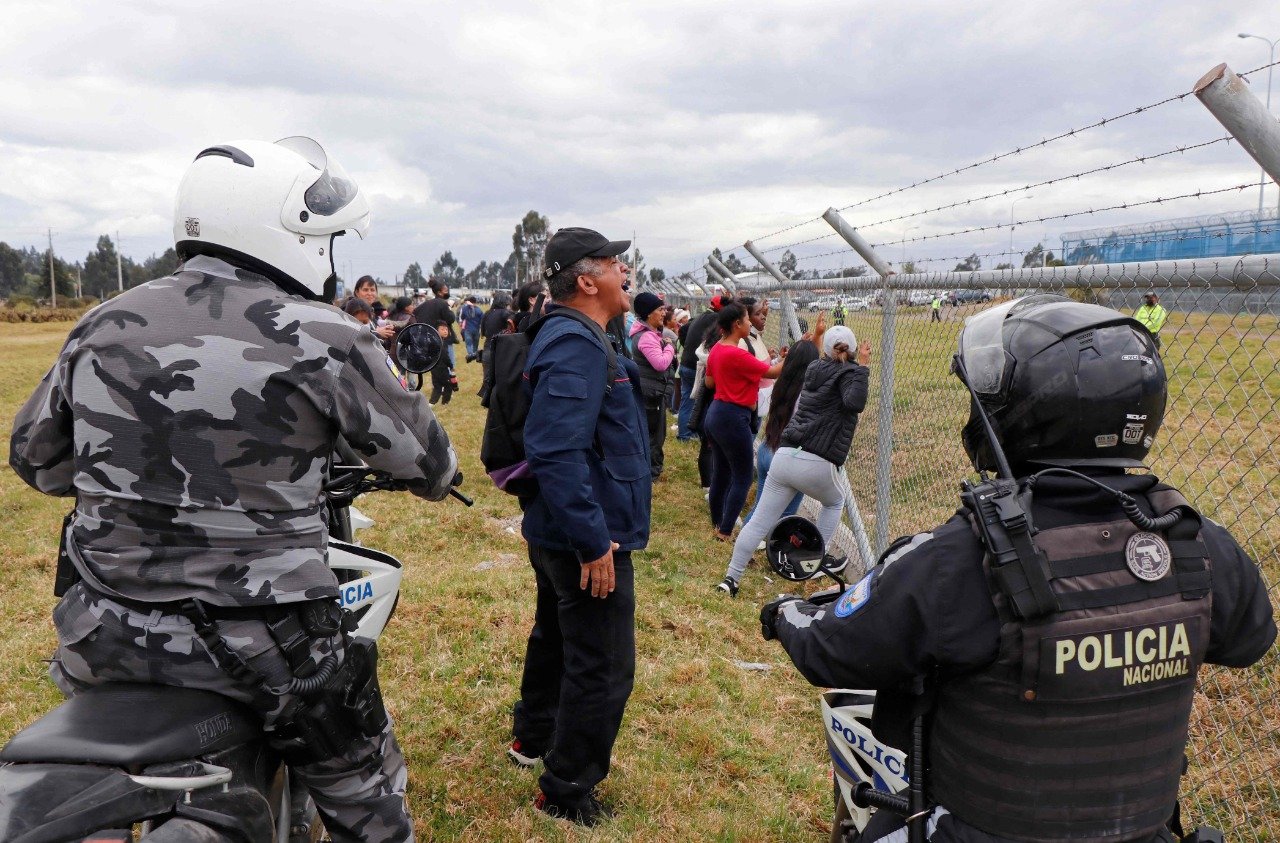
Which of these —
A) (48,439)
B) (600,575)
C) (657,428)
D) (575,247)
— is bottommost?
(657,428)

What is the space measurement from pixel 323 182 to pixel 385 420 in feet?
2.06

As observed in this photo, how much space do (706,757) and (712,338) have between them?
438cm

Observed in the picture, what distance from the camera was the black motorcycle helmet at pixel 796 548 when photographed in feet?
6.99

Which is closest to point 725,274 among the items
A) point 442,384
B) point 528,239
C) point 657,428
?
point 657,428

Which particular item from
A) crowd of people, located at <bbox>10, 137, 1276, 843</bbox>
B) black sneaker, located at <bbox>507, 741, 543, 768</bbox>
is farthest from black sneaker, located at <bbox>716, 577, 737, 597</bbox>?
crowd of people, located at <bbox>10, 137, 1276, 843</bbox>

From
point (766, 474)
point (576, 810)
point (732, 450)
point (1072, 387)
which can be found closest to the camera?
point (1072, 387)

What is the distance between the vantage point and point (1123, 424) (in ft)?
5.12


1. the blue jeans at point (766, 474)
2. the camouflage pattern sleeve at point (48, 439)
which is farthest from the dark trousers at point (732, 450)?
the camouflage pattern sleeve at point (48, 439)

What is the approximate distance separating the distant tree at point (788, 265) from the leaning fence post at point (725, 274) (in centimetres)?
148

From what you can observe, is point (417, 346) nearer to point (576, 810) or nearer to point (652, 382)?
point (576, 810)

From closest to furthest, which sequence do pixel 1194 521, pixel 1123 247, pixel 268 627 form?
pixel 1194 521 → pixel 268 627 → pixel 1123 247

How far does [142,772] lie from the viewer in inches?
63.4

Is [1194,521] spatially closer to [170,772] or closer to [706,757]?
[170,772]

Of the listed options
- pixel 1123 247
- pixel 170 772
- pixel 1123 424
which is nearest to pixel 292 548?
pixel 170 772
